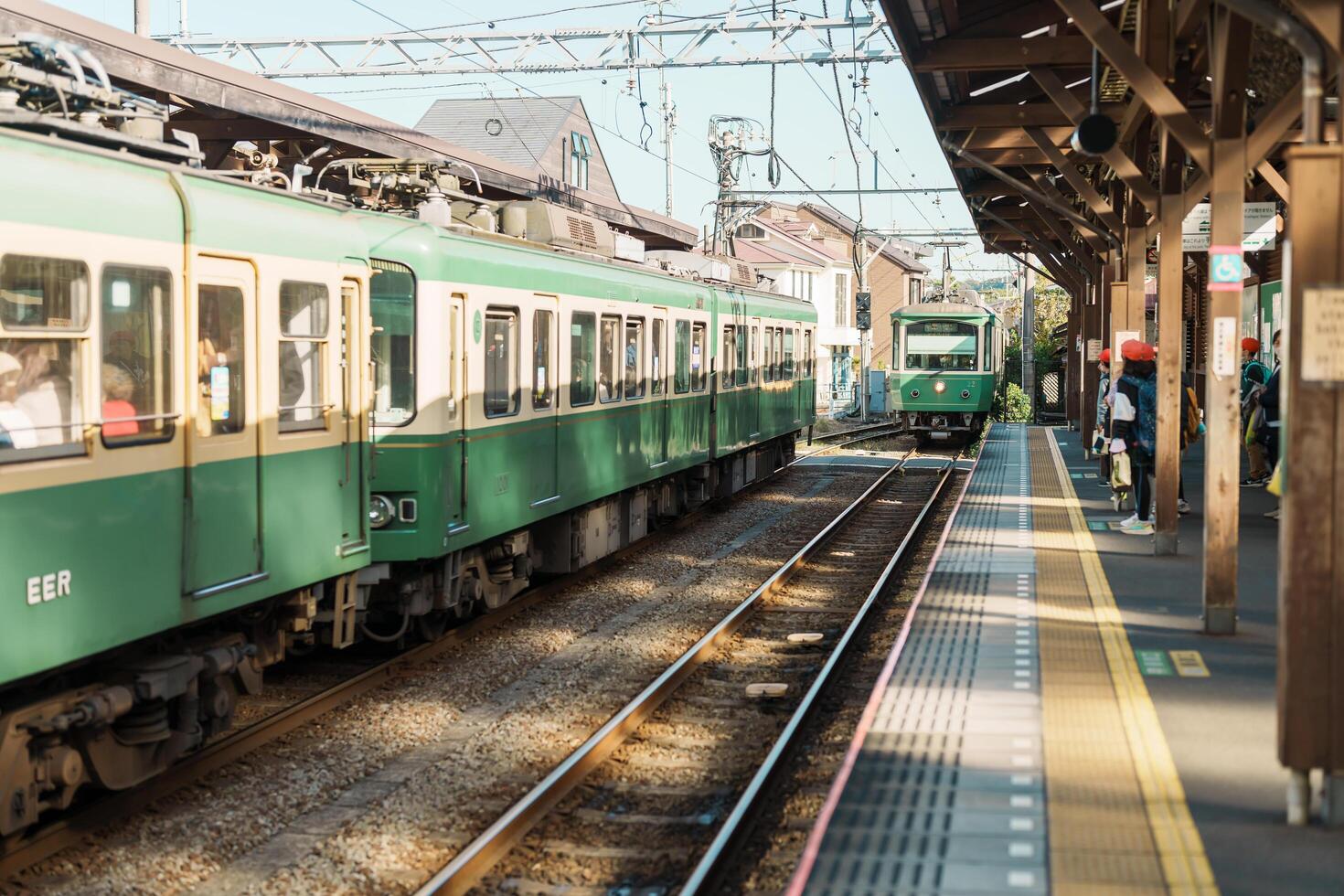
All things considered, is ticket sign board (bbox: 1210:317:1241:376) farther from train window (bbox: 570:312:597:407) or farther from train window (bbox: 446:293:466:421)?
train window (bbox: 570:312:597:407)

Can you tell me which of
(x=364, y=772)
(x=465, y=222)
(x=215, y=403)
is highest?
(x=465, y=222)

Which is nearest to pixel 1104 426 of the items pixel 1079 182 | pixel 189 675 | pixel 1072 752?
pixel 1079 182

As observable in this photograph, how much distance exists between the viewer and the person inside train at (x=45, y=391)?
5.70 metres

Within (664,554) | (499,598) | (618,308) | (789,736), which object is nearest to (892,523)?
(664,554)

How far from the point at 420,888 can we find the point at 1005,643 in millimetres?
4687

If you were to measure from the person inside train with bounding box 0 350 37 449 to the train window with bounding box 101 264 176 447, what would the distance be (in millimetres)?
459

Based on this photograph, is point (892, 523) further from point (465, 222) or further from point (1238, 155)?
point (1238, 155)

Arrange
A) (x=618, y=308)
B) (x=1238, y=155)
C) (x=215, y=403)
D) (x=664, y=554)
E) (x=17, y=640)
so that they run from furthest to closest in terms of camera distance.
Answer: (x=664, y=554)
(x=618, y=308)
(x=1238, y=155)
(x=215, y=403)
(x=17, y=640)

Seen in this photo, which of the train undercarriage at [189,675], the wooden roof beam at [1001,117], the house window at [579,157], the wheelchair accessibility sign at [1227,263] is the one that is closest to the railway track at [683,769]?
the train undercarriage at [189,675]

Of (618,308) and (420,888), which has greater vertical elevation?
(618,308)

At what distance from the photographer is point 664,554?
1566cm

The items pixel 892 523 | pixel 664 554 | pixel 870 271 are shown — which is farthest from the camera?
pixel 870 271

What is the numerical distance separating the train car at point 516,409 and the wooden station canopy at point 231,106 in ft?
8.76

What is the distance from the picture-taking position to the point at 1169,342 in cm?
1200
